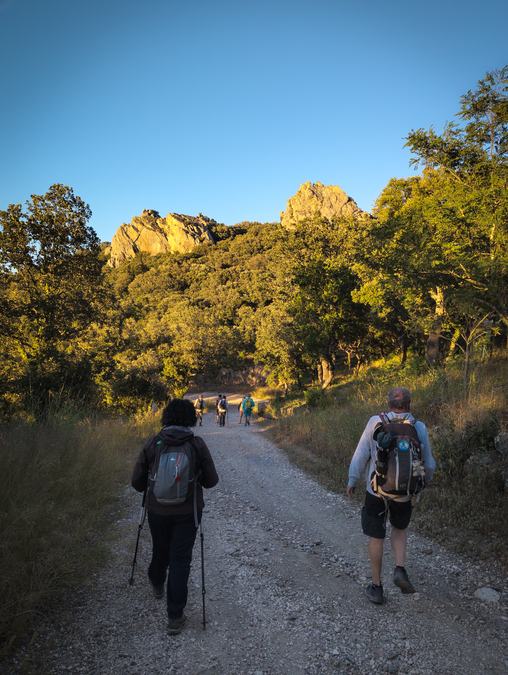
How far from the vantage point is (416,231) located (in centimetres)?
1174

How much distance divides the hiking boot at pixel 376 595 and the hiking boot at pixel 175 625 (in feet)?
5.43

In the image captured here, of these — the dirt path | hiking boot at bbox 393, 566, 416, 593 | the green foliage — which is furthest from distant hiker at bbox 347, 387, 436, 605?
the green foliage

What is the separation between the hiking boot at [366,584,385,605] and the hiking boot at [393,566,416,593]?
0.18m

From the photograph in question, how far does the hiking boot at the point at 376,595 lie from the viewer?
3.52 metres

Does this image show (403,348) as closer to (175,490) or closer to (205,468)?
(205,468)

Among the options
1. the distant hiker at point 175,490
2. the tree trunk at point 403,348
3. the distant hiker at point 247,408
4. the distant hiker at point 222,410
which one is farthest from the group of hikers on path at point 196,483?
the tree trunk at point 403,348

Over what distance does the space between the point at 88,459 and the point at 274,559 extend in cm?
366

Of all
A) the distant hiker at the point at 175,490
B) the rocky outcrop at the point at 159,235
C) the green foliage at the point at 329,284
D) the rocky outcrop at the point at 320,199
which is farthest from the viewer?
the rocky outcrop at the point at 159,235

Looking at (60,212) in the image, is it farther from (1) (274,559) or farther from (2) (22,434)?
(1) (274,559)

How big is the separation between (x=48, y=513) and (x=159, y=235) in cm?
13097

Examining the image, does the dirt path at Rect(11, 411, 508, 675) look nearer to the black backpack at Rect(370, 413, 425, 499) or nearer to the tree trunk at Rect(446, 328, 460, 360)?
the black backpack at Rect(370, 413, 425, 499)

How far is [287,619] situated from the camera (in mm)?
3338

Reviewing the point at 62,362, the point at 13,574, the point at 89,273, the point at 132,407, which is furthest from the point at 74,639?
the point at 132,407

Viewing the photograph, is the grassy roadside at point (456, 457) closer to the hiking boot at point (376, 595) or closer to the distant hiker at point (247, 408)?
the hiking boot at point (376, 595)
